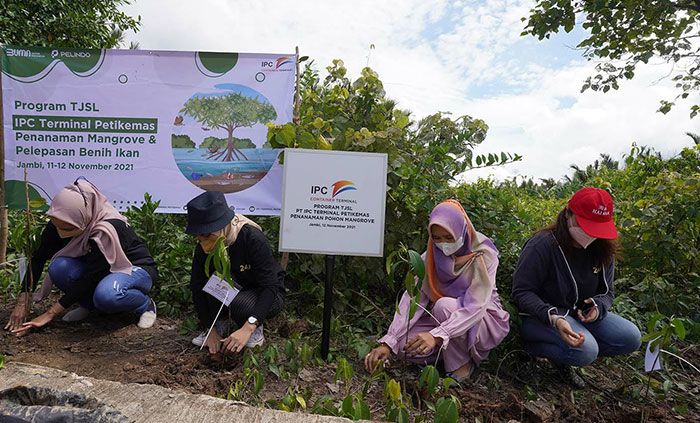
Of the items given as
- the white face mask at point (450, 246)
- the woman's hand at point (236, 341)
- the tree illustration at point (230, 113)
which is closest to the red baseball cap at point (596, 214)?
the white face mask at point (450, 246)

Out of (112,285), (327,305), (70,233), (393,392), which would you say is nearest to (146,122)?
(70,233)

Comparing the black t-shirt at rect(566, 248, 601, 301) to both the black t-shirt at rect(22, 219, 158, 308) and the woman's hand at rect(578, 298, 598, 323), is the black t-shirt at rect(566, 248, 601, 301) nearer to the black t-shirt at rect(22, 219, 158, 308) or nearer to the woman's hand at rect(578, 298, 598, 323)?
the woman's hand at rect(578, 298, 598, 323)

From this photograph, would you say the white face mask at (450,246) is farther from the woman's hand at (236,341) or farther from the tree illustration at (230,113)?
the tree illustration at (230,113)

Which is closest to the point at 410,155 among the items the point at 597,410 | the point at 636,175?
the point at 597,410

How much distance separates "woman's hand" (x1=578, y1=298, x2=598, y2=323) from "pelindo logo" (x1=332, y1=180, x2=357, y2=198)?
51.2 inches

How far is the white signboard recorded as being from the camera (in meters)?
2.55

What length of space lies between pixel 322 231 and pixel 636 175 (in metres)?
3.21

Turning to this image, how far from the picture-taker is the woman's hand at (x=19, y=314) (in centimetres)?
297

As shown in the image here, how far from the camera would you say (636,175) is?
14.9 feet

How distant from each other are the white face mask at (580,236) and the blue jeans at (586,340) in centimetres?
38

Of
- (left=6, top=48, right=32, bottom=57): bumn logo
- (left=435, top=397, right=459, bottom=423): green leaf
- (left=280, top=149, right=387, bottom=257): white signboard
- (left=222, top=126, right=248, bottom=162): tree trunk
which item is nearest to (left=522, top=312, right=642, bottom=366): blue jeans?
(left=280, top=149, right=387, bottom=257): white signboard

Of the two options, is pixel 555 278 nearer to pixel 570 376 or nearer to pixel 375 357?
pixel 570 376

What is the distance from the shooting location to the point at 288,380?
98.2 inches

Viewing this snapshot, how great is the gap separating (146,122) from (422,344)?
7.82 ft
